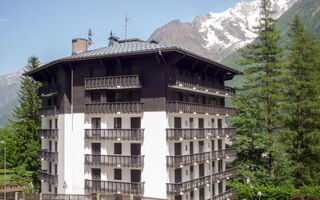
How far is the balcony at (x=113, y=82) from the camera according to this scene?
124ft

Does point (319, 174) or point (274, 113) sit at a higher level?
point (274, 113)

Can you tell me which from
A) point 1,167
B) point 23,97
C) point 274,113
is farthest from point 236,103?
point 1,167

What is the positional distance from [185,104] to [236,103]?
17.2 m

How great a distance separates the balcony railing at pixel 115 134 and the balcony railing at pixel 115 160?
6.25ft

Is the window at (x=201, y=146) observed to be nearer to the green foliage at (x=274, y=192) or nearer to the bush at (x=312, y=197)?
the green foliage at (x=274, y=192)

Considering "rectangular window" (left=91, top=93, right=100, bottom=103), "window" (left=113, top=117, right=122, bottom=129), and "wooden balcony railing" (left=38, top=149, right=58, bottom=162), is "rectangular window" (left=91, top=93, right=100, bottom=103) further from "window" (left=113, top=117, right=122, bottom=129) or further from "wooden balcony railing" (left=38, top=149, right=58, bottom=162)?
"wooden balcony railing" (left=38, top=149, right=58, bottom=162)

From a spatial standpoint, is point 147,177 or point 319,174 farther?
point 319,174

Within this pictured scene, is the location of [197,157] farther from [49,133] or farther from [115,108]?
[49,133]

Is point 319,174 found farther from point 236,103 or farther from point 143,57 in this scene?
point 143,57

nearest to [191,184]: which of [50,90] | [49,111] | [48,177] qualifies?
[48,177]

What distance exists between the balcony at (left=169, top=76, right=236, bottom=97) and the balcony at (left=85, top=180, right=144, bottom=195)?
424 inches

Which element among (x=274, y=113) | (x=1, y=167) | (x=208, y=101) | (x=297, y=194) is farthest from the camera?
(x=1, y=167)

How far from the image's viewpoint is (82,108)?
134 feet

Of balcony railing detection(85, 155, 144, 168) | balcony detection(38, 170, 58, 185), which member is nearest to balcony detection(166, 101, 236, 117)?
balcony railing detection(85, 155, 144, 168)
